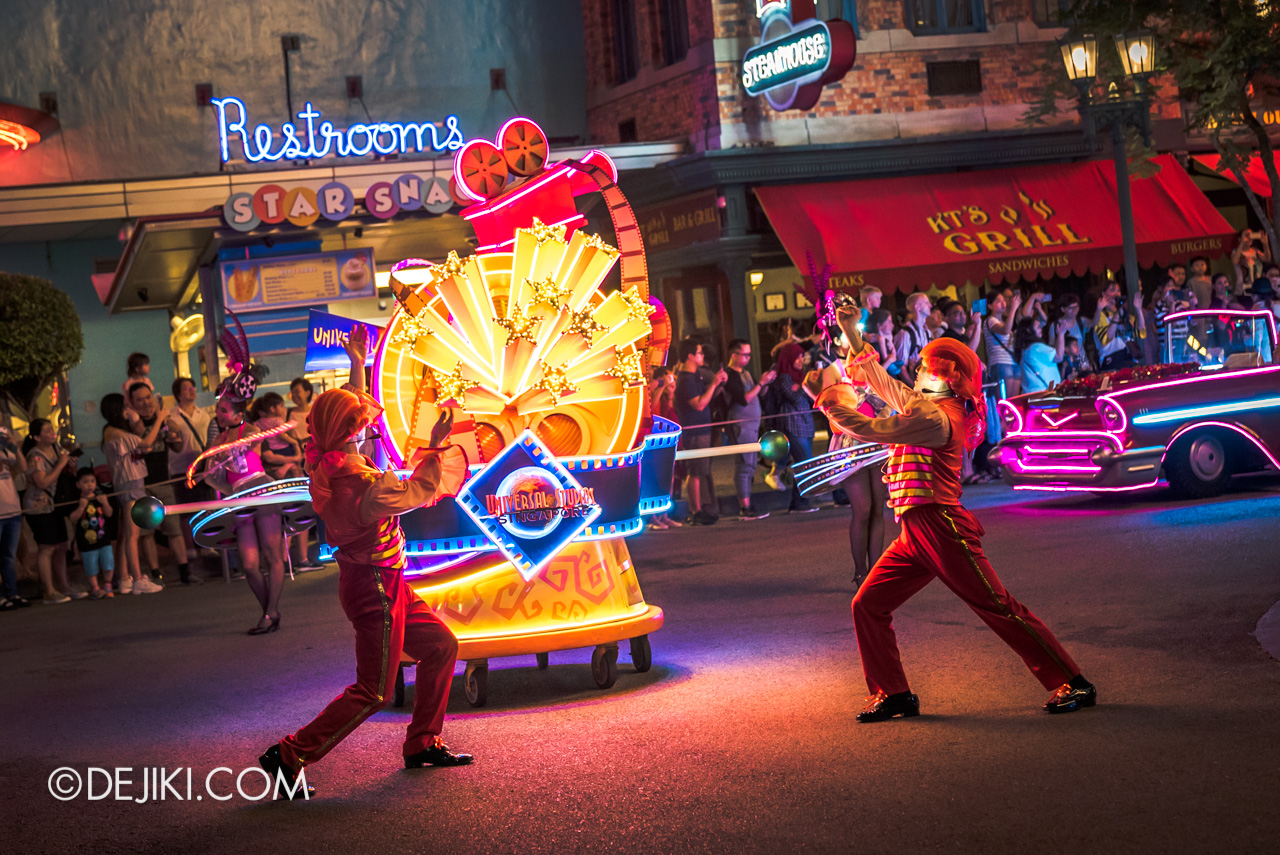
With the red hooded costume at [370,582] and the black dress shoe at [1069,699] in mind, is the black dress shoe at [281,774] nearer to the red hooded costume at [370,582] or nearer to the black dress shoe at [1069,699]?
the red hooded costume at [370,582]

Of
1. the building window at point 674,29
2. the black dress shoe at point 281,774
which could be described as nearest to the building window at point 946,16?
the building window at point 674,29

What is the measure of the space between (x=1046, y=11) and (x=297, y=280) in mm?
11849

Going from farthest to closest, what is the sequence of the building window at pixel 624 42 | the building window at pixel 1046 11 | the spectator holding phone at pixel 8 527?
the building window at pixel 624 42 → the building window at pixel 1046 11 → the spectator holding phone at pixel 8 527

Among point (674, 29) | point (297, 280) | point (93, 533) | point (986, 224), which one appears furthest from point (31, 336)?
point (986, 224)

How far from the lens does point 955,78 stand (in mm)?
21062

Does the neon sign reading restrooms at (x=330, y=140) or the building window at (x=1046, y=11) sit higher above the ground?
the building window at (x=1046, y=11)

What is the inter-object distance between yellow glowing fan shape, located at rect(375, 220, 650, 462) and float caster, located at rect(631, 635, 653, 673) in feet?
3.53

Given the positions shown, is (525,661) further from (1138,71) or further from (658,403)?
(1138,71)

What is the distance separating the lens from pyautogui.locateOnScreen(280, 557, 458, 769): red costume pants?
584 cm

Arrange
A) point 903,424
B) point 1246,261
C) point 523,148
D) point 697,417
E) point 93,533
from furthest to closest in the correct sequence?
point 1246,261 → point 697,417 → point 93,533 → point 523,148 → point 903,424

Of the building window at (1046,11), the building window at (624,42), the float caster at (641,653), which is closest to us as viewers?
the float caster at (641,653)

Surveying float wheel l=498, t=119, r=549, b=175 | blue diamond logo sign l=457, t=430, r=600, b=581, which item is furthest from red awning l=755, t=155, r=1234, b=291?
blue diamond logo sign l=457, t=430, r=600, b=581

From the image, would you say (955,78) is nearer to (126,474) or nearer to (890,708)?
(126,474)

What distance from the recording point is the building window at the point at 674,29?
21.0 metres
